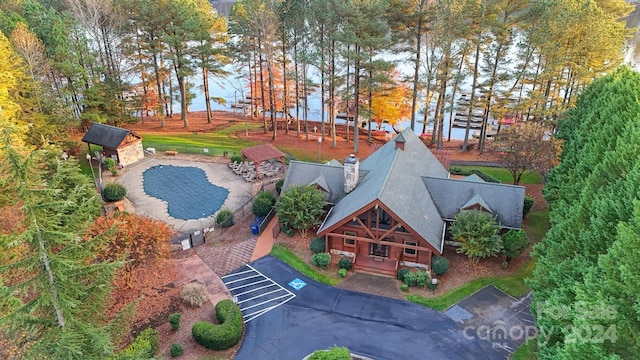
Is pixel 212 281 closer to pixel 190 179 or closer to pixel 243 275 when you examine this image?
pixel 243 275

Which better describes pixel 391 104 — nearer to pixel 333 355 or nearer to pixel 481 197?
pixel 481 197

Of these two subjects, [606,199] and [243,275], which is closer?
[606,199]

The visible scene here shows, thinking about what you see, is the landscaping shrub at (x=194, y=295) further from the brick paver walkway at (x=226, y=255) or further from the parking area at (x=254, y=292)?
the brick paver walkway at (x=226, y=255)

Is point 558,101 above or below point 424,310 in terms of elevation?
above

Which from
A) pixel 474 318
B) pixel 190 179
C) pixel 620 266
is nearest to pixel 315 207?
pixel 474 318

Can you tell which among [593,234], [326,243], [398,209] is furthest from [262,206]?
[593,234]

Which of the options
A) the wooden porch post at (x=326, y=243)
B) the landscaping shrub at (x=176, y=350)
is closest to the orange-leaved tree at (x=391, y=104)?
the wooden porch post at (x=326, y=243)
